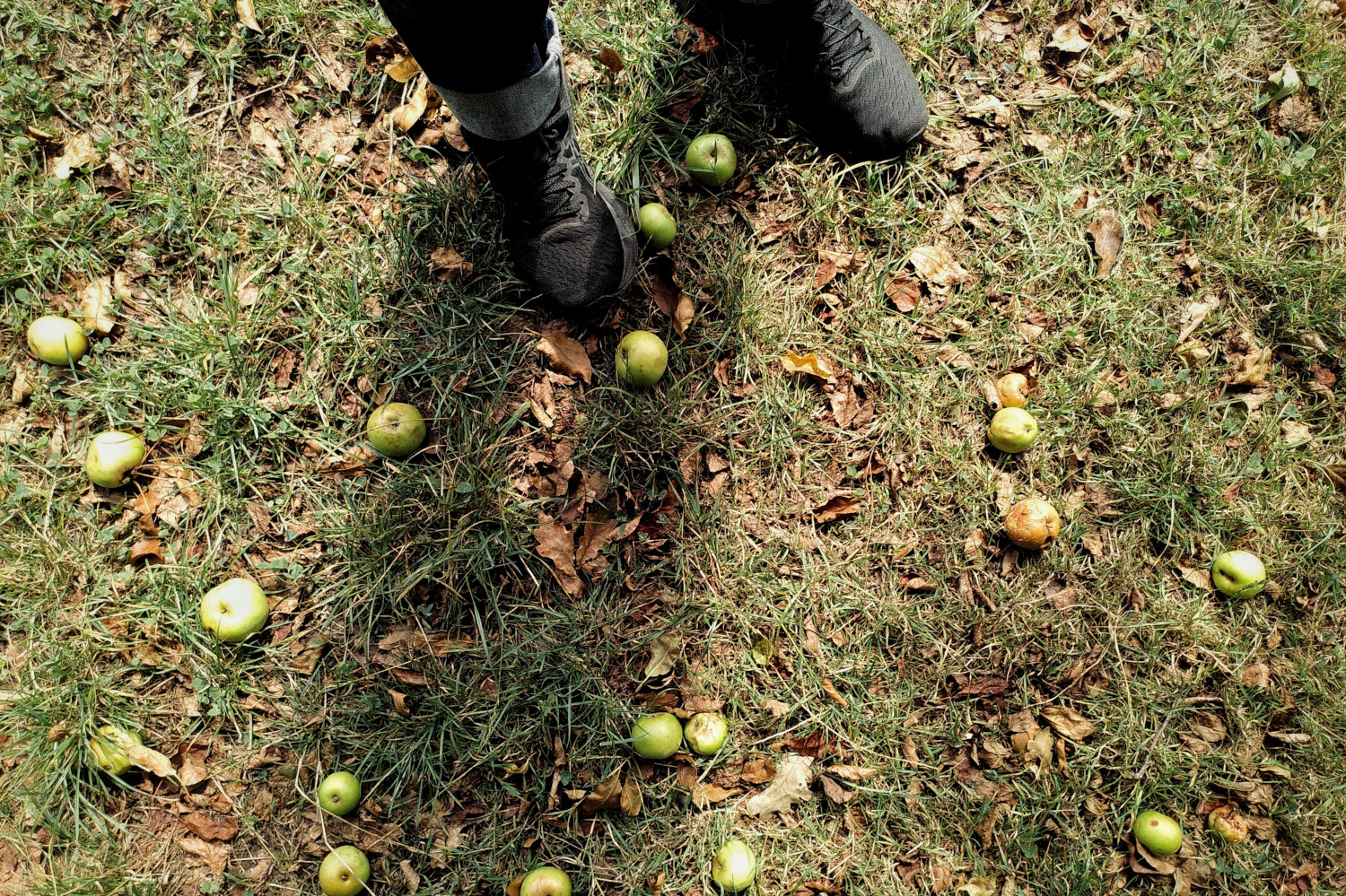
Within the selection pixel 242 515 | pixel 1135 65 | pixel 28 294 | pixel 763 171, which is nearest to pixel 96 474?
pixel 242 515

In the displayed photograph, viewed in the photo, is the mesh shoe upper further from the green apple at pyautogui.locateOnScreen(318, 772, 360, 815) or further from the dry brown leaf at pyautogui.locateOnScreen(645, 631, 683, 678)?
the green apple at pyautogui.locateOnScreen(318, 772, 360, 815)

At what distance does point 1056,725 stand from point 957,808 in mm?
501

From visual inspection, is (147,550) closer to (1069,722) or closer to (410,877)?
(410,877)

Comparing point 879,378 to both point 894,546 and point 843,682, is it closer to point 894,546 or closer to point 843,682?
point 894,546

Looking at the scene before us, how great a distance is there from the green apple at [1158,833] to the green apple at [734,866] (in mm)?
1454

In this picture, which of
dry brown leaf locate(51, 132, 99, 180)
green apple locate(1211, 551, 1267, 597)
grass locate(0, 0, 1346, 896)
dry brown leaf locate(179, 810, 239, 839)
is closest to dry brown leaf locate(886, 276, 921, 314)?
grass locate(0, 0, 1346, 896)

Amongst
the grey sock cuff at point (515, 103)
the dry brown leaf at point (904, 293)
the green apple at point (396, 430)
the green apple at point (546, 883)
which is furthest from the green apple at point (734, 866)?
the grey sock cuff at point (515, 103)

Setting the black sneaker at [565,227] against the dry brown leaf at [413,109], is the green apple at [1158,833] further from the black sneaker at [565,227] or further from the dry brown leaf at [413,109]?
the dry brown leaf at [413,109]

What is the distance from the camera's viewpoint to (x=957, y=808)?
9.04 feet

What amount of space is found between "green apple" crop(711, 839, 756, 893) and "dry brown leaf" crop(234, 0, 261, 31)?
3.76 m

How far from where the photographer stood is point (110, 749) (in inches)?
104

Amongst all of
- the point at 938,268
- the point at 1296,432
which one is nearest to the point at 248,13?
the point at 938,268

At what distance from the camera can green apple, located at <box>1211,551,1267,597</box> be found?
290 cm

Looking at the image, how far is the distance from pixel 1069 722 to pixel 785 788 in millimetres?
1133
